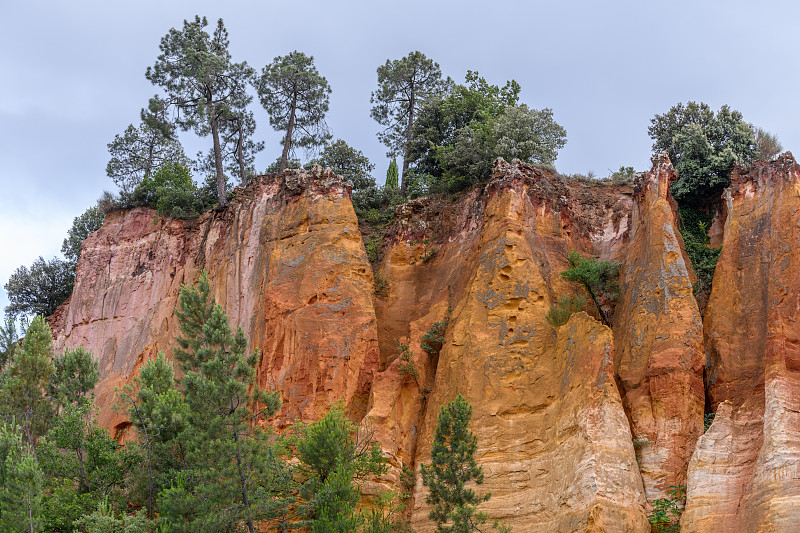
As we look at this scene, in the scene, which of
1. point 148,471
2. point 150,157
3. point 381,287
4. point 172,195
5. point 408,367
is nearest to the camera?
point 148,471


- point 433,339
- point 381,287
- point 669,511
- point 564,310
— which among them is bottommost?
point 669,511

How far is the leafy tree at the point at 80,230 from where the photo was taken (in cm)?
4875

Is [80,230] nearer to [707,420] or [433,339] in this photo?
[433,339]

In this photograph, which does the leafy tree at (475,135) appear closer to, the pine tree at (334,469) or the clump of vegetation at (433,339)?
the clump of vegetation at (433,339)

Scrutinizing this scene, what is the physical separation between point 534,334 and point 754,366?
21.7 feet

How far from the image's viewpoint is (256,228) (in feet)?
116

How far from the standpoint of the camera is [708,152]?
113 feet

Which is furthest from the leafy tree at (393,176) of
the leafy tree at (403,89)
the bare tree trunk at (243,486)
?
the bare tree trunk at (243,486)

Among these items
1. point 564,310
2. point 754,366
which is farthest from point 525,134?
point 754,366

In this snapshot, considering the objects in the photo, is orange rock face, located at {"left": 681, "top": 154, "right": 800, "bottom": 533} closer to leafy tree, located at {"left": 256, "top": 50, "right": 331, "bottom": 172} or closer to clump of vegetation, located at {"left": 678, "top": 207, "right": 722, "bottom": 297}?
→ clump of vegetation, located at {"left": 678, "top": 207, "right": 722, "bottom": 297}

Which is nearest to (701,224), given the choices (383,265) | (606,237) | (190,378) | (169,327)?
(606,237)

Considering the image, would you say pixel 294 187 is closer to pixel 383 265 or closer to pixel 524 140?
pixel 383 265

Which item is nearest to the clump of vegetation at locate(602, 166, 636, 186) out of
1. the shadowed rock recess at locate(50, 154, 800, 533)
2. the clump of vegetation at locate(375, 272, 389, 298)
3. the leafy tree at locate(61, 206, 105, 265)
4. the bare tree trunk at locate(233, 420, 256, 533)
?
the shadowed rock recess at locate(50, 154, 800, 533)

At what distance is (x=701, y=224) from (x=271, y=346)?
16.4 metres
